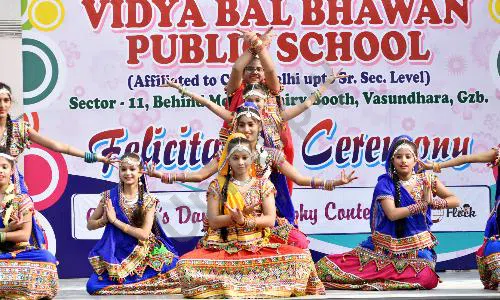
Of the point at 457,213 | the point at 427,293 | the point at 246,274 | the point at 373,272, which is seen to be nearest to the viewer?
the point at 246,274

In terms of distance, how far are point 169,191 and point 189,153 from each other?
31cm

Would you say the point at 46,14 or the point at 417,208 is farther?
the point at 46,14

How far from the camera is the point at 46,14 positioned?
28.7ft

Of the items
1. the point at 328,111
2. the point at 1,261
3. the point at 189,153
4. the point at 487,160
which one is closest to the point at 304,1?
the point at 328,111

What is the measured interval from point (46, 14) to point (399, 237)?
3.05 metres

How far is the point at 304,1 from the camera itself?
8.88 m

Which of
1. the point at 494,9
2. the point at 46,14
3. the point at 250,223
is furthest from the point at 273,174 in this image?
the point at 494,9

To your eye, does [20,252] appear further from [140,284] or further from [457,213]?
[457,213]

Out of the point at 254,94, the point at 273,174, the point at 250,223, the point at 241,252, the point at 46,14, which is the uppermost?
the point at 46,14

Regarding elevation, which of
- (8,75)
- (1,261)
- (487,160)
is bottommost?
(1,261)

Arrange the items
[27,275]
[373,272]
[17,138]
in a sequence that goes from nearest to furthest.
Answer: [27,275] < [17,138] < [373,272]

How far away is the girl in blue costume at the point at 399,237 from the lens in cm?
758

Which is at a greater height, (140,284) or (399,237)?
(399,237)

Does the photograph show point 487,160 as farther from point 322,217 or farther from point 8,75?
point 8,75
